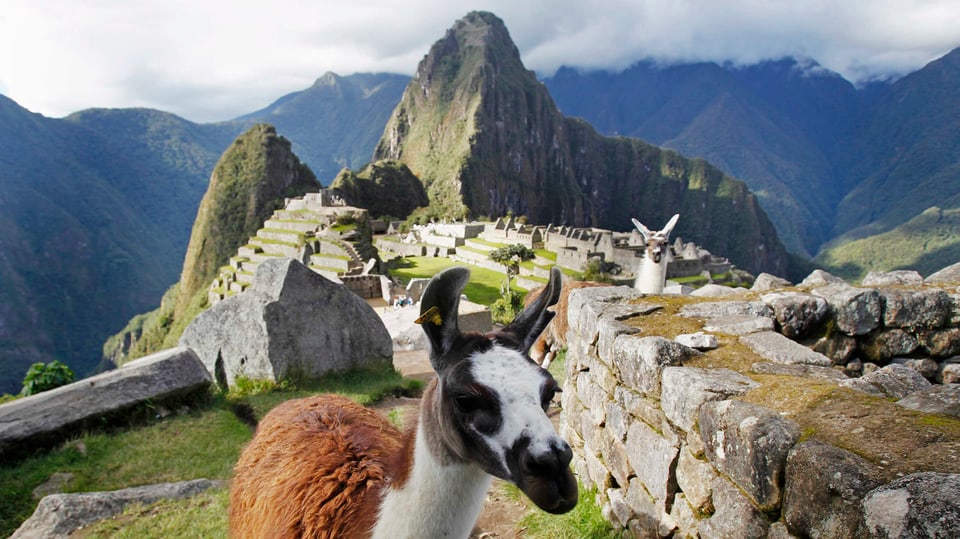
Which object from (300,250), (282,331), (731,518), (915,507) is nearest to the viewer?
A: (915,507)

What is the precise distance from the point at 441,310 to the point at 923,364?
13.7 ft

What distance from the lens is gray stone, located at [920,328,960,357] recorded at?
3.86m

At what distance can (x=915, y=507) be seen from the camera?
4.41 feet

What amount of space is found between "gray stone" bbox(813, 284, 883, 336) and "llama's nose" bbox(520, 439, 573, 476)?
3.45 m

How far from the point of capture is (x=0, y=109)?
13850 centimetres

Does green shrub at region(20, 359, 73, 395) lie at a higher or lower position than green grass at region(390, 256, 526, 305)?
higher

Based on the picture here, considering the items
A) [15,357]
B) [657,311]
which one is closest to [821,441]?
[657,311]

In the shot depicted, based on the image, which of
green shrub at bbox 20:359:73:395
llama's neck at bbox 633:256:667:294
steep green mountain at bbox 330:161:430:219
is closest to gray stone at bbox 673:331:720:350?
llama's neck at bbox 633:256:667:294

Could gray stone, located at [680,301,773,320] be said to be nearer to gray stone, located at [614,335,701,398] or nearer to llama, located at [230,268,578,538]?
gray stone, located at [614,335,701,398]

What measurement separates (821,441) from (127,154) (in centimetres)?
20639

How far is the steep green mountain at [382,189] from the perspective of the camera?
319ft

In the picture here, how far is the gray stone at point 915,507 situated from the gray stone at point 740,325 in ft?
6.68

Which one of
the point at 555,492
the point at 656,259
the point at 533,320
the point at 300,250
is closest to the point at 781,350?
the point at 533,320

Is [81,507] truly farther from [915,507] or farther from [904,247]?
[904,247]
